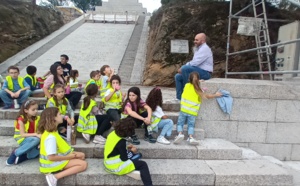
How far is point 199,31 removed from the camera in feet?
33.4

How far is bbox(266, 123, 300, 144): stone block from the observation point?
4832 mm

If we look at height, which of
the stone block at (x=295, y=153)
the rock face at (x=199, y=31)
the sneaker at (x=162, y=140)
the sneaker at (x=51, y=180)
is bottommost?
the stone block at (x=295, y=153)

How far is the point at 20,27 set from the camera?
13383 millimetres

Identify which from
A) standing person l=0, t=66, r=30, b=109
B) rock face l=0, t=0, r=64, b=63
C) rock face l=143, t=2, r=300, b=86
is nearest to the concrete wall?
standing person l=0, t=66, r=30, b=109

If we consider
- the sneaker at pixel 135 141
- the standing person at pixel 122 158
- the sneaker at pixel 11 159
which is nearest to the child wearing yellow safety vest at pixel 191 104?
the sneaker at pixel 135 141

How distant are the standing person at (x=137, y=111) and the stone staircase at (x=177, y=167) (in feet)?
0.48

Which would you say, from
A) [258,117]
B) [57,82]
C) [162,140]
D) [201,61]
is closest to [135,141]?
[162,140]

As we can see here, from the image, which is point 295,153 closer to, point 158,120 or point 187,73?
point 187,73

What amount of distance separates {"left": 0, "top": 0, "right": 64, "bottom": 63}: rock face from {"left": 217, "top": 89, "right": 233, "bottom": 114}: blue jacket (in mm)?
10355

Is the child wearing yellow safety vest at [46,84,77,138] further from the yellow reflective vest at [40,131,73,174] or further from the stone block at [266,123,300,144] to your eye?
the stone block at [266,123,300,144]

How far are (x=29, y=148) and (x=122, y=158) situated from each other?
144cm

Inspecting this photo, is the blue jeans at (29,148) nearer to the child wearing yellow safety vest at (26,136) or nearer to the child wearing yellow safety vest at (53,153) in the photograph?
the child wearing yellow safety vest at (26,136)

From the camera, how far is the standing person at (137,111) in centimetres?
403

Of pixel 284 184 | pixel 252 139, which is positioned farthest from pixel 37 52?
pixel 284 184
